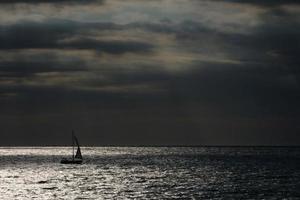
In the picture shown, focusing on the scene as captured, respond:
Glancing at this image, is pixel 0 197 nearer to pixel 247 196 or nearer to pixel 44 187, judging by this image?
pixel 44 187

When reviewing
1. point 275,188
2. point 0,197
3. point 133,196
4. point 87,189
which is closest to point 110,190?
point 87,189

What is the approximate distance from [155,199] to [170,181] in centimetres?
3521

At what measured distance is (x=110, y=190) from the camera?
105 metres

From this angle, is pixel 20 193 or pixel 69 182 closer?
pixel 20 193

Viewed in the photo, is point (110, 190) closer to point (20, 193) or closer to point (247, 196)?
point (20, 193)

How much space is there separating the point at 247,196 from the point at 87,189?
94.9ft

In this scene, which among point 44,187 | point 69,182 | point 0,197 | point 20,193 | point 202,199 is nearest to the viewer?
point 202,199

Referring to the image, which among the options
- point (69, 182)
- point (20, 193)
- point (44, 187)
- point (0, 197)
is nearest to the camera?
point (0, 197)

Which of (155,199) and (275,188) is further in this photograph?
(275,188)

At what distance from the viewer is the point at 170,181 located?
124m

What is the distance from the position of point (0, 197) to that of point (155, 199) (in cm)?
2359

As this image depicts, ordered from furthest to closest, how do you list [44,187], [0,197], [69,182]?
[69,182] < [44,187] < [0,197]

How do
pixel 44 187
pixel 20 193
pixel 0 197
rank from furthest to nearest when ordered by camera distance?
pixel 44 187
pixel 20 193
pixel 0 197

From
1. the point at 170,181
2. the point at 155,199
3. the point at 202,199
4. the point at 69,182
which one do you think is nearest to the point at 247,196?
the point at 202,199
